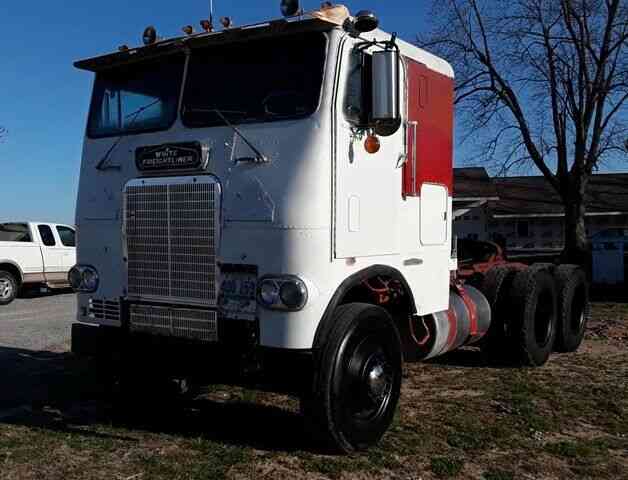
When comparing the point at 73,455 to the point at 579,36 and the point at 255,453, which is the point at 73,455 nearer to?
the point at 255,453

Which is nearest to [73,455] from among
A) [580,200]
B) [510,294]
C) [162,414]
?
[162,414]

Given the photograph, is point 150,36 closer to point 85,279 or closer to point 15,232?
point 85,279

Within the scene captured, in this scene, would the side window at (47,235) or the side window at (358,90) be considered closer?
the side window at (358,90)

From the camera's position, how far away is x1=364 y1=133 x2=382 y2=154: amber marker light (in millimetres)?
4992

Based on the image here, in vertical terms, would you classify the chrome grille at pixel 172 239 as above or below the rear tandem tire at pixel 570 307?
above

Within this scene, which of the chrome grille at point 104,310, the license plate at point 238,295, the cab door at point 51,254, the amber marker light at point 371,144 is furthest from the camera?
the cab door at point 51,254

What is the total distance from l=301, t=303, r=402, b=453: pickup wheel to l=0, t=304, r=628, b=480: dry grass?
0.65 feet

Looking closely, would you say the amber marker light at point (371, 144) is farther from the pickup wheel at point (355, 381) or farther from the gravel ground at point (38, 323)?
the gravel ground at point (38, 323)

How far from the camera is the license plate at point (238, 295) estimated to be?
468 cm

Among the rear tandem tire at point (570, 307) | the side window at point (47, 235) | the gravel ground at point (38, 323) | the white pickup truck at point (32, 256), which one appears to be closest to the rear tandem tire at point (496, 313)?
the rear tandem tire at point (570, 307)

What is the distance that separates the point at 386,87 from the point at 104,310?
8.91ft

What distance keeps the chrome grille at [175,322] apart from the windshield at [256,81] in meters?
1.37

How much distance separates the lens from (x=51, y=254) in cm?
1673

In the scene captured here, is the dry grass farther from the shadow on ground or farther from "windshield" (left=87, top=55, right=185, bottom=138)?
"windshield" (left=87, top=55, right=185, bottom=138)
